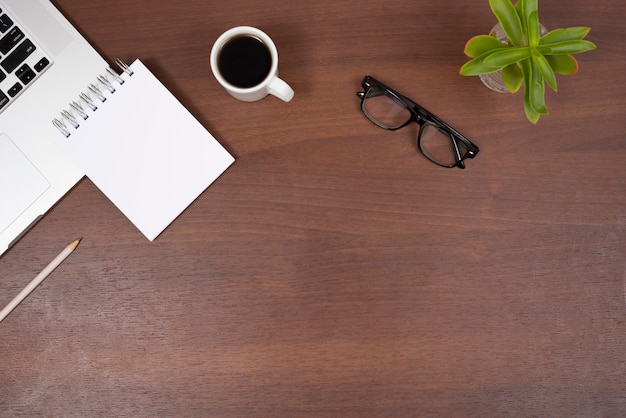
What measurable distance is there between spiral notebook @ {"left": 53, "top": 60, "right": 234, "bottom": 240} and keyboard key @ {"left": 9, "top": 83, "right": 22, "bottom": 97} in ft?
0.21

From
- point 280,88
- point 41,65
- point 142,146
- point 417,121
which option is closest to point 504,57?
point 417,121

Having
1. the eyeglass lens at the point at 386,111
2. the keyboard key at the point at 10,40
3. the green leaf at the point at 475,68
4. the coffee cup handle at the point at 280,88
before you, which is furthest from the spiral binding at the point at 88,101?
the green leaf at the point at 475,68

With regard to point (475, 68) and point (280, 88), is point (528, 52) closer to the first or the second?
point (475, 68)

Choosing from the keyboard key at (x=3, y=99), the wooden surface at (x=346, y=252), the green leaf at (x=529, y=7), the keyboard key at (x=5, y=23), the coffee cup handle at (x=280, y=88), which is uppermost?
the keyboard key at (x=5, y=23)

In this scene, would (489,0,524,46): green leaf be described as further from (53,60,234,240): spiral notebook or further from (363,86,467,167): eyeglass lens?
(53,60,234,240): spiral notebook

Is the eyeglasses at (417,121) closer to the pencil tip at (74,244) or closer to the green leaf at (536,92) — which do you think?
the green leaf at (536,92)

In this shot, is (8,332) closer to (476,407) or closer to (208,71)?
(208,71)

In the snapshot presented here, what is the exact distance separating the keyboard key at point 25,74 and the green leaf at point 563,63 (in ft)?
2.34

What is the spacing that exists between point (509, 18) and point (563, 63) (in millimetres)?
90

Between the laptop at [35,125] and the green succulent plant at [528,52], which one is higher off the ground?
the laptop at [35,125]

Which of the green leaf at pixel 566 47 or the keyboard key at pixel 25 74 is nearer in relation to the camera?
the green leaf at pixel 566 47

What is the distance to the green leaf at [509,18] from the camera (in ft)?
2.00

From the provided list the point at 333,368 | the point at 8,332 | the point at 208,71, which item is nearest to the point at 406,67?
the point at 208,71

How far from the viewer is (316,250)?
29.2 inches
